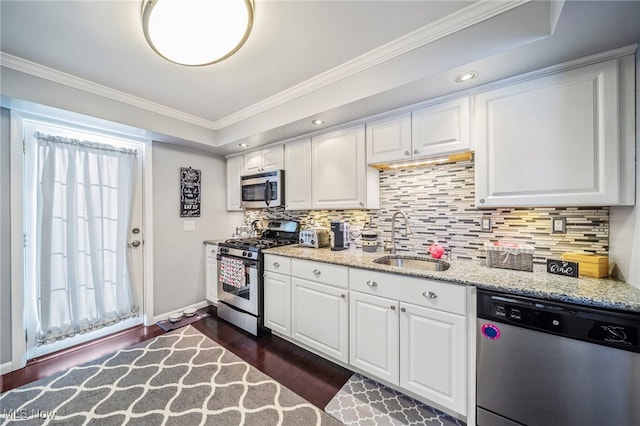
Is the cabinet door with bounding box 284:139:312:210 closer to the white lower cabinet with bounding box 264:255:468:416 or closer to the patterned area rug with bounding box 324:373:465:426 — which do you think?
the white lower cabinet with bounding box 264:255:468:416

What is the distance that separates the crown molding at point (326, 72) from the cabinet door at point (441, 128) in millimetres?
467

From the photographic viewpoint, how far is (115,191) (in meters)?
2.63

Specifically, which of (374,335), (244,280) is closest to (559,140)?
(374,335)

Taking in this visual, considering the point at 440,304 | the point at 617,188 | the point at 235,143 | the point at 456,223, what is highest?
the point at 235,143

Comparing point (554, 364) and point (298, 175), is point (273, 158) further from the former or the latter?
point (554, 364)

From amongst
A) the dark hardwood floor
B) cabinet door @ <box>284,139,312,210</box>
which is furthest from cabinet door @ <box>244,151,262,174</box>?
the dark hardwood floor

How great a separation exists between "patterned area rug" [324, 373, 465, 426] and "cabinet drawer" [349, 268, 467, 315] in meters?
0.73

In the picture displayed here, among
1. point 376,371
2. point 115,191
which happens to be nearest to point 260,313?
point 376,371

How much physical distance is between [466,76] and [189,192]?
3243 mm

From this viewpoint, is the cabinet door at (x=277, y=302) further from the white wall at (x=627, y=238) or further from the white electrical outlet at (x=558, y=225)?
the white wall at (x=627, y=238)

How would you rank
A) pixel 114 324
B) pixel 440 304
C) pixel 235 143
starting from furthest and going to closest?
pixel 235 143, pixel 114 324, pixel 440 304

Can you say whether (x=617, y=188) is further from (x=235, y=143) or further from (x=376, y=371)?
(x=235, y=143)

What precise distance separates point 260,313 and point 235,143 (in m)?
2.04

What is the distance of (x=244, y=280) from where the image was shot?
261 centimetres
